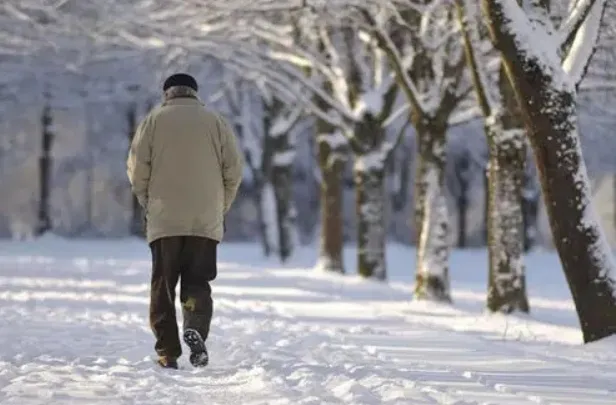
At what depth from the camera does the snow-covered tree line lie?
8.63 metres

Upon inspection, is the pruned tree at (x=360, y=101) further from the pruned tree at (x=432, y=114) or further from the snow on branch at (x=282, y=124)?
the snow on branch at (x=282, y=124)

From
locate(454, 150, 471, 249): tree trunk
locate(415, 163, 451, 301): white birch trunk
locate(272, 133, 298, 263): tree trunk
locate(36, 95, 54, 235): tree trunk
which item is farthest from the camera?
locate(454, 150, 471, 249): tree trunk

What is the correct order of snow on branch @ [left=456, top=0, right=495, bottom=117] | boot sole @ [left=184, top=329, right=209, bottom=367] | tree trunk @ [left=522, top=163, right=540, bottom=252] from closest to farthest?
boot sole @ [left=184, top=329, right=209, bottom=367] → snow on branch @ [left=456, top=0, right=495, bottom=117] → tree trunk @ [left=522, top=163, right=540, bottom=252]

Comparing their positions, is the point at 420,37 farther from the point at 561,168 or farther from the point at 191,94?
the point at 191,94

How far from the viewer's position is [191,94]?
7.45m

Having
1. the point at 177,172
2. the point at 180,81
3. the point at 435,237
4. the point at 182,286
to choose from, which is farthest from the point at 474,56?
the point at 182,286

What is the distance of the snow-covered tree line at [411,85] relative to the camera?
863 centimetres

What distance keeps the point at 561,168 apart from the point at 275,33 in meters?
10.2

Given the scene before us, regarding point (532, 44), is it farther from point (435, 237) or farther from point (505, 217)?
point (435, 237)

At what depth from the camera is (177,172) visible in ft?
23.6

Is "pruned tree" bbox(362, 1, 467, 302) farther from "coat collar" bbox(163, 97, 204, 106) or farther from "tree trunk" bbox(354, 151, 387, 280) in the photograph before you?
"coat collar" bbox(163, 97, 204, 106)

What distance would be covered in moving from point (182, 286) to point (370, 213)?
11.1m

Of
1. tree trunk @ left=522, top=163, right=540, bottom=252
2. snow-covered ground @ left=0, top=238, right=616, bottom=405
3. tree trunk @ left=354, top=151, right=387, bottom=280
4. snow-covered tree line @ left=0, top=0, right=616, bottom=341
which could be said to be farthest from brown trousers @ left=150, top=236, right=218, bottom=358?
tree trunk @ left=522, top=163, right=540, bottom=252

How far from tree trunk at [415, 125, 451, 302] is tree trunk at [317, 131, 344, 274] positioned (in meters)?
6.37
